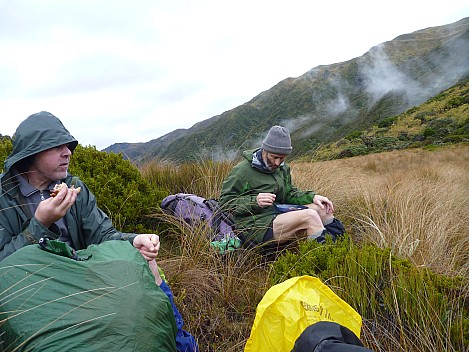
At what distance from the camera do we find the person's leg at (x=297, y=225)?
356cm

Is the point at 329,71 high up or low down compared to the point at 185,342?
up

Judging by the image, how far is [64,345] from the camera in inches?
57.2

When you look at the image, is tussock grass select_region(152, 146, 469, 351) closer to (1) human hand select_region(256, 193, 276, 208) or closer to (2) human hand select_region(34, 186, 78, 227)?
(1) human hand select_region(256, 193, 276, 208)

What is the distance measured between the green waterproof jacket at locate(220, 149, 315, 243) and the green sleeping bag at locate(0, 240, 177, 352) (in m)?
1.99

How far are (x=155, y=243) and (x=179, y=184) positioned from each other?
12.3ft

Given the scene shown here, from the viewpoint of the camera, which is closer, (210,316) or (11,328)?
(11,328)

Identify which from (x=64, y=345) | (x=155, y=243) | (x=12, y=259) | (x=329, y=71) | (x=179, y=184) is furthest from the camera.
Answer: (x=329, y=71)

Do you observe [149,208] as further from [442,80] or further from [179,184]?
[442,80]

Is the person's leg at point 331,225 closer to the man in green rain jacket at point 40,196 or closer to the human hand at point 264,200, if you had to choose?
the human hand at point 264,200

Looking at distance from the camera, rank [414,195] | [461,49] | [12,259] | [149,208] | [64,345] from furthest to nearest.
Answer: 1. [461,49]
2. [414,195]
3. [149,208]
4. [12,259]
5. [64,345]

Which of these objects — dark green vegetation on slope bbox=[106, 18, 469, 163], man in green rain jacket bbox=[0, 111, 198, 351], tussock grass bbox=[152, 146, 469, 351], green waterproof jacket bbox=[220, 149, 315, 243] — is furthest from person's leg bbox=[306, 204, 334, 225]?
dark green vegetation on slope bbox=[106, 18, 469, 163]

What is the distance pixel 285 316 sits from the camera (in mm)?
1718

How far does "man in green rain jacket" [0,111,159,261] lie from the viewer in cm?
206

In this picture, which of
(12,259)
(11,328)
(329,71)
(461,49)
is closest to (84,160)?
(12,259)
